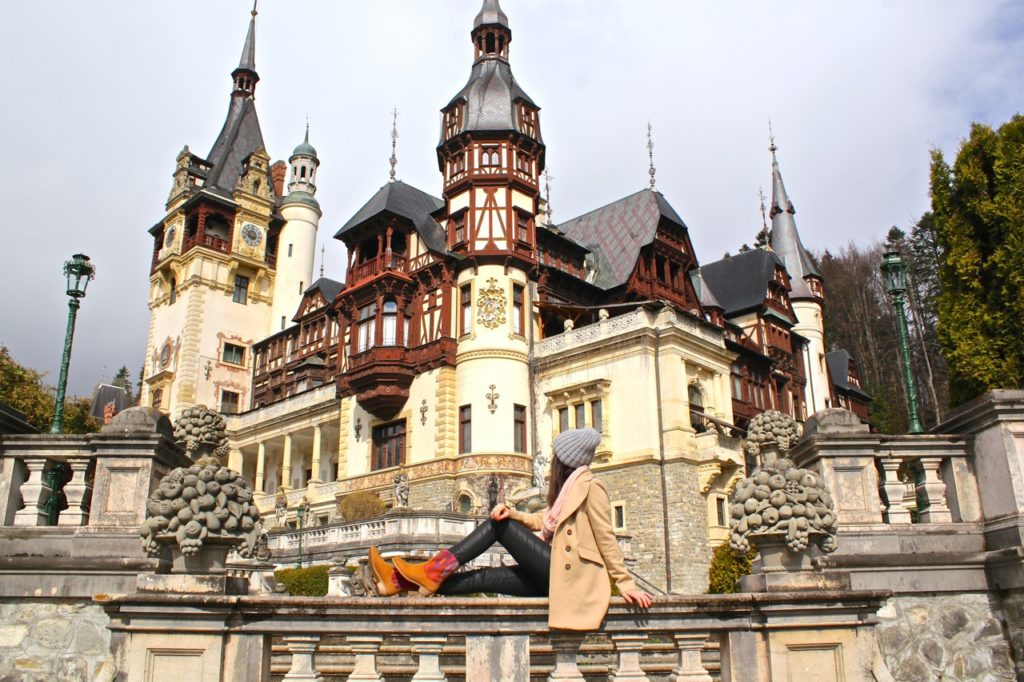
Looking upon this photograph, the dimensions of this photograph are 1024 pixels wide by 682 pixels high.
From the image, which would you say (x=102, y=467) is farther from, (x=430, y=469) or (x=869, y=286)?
(x=869, y=286)

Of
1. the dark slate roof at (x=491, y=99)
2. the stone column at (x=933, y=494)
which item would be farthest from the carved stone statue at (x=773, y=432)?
the dark slate roof at (x=491, y=99)

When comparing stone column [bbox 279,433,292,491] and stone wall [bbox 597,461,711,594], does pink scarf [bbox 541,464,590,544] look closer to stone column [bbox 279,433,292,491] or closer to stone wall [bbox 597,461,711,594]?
stone wall [bbox 597,461,711,594]

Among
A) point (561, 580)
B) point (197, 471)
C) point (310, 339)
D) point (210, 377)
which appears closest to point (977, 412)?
point (561, 580)

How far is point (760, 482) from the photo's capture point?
6.17 metres

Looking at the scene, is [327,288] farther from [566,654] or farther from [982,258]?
[566,654]

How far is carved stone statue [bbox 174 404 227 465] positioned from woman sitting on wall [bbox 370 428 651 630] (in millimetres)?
5140

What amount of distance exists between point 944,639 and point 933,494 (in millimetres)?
1484

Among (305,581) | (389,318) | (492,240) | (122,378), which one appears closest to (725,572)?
(305,581)

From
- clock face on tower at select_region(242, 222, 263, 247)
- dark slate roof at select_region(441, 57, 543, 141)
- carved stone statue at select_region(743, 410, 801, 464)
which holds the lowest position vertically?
carved stone statue at select_region(743, 410, 801, 464)

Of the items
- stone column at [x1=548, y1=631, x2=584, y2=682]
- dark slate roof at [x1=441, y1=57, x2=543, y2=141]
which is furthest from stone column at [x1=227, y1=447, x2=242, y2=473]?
stone column at [x1=548, y1=631, x2=584, y2=682]

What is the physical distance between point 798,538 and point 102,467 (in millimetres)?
6983

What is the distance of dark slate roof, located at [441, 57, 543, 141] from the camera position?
1470 inches

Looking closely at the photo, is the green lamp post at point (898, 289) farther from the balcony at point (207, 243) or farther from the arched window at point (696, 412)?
the balcony at point (207, 243)

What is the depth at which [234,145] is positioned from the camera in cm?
6244
